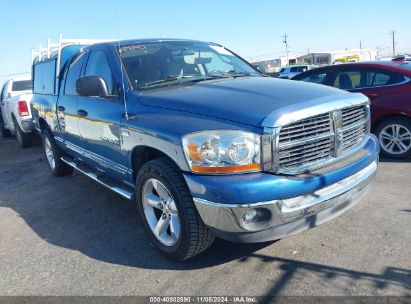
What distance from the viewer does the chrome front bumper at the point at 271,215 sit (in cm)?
274

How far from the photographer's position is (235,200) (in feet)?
8.77

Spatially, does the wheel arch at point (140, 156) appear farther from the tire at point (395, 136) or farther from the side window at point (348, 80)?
the side window at point (348, 80)

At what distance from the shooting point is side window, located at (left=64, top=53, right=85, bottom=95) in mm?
5030

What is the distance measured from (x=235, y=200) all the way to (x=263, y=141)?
0.45m

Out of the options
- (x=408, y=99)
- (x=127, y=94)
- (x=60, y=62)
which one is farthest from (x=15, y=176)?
(x=408, y=99)

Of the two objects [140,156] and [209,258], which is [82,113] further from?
[209,258]

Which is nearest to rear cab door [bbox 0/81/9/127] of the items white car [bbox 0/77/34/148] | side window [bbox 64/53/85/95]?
white car [bbox 0/77/34/148]

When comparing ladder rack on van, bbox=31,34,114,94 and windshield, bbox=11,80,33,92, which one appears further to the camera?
windshield, bbox=11,80,33,92

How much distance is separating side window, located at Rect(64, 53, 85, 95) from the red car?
4.34 metres

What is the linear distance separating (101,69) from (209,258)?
2.34m

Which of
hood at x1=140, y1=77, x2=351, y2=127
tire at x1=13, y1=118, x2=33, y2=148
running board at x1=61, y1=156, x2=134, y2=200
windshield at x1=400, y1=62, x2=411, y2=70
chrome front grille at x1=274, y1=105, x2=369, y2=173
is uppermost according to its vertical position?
windshield at x1=400, y1=62, x2=411, y2=70

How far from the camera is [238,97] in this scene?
3.17 metres

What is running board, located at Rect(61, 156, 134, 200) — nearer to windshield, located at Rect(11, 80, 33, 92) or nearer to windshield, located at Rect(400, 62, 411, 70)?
windshield, located at Rect(400, 62, 411, 70)

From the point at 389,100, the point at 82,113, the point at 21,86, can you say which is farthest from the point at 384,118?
the point at 21,86
